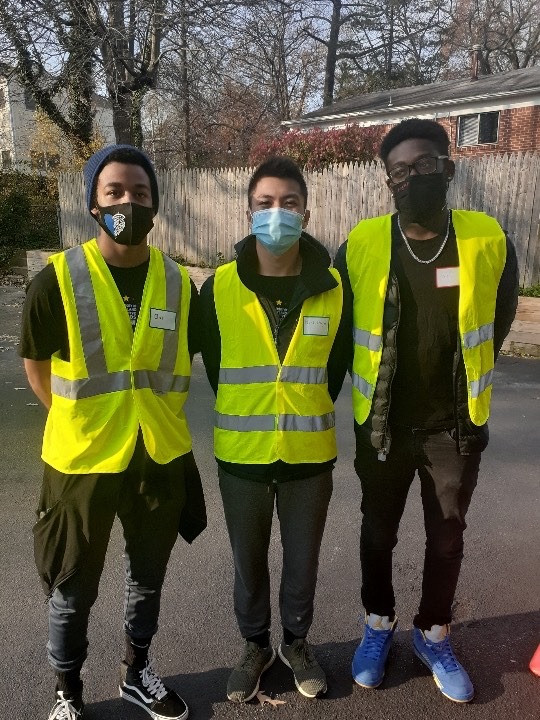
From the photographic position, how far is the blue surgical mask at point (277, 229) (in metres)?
2.30

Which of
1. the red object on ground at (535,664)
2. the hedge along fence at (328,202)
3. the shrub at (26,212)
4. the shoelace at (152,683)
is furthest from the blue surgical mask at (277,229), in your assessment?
the shrub at (26,212)

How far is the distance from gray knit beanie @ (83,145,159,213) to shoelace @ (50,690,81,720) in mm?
1863

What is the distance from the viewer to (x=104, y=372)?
2143 mm

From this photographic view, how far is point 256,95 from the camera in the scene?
27938 millimetres

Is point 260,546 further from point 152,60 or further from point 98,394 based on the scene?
point 152,60

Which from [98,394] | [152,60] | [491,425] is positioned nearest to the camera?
[98,394]

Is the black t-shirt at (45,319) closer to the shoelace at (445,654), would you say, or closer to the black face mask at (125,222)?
the black face mask at (125,222)

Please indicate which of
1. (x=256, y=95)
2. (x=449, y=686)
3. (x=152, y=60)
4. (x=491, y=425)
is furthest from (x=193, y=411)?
(x=256, y=95)

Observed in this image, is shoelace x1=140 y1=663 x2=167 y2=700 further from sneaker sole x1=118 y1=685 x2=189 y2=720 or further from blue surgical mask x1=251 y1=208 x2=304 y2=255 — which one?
blue surgical mask x1=251 y1=208 x2=304 y2=255

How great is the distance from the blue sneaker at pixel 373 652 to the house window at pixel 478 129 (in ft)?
72.6

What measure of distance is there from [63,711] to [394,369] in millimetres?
1802

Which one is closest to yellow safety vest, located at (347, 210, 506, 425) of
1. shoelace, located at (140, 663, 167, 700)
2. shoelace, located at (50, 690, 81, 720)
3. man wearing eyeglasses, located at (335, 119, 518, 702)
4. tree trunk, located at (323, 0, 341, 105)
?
man wearing eyeglasses, located at (335, 119, 518, 702)

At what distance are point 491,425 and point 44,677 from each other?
14.1 ft

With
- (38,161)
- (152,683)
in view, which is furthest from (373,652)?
(38,161)
